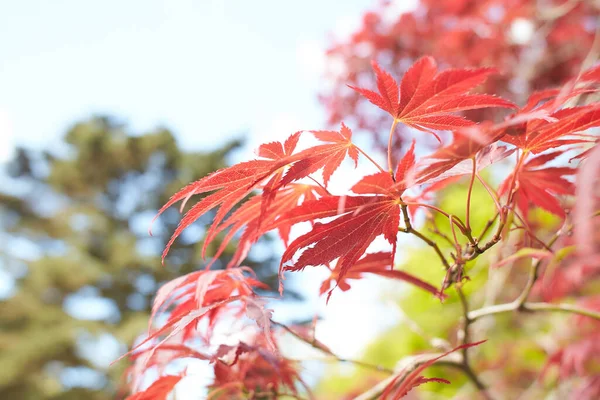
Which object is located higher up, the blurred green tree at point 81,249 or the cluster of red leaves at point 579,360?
the blurred green tree at point 81,249

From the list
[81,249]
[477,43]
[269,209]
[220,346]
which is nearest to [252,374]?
[220,346]

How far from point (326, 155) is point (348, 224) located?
0.07 meters

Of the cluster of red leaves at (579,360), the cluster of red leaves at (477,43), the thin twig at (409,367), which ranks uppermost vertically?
the cluster of red leaves at (477,43)

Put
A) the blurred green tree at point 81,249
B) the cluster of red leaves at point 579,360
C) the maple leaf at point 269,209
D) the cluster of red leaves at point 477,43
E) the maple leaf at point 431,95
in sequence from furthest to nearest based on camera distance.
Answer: the blurred green tree at point 81,249
the cluster of red leaves at point 477,43
the cluster of red leaves at point 579,360
the maple leaf at point 269,209
the maple leaf at point 431,95

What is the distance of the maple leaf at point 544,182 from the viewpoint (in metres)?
0.50

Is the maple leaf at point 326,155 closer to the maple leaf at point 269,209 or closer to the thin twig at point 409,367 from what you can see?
the maple leaf at point 269,209

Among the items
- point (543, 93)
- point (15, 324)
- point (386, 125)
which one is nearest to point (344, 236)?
point (543, 93)

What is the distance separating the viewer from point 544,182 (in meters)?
0.52

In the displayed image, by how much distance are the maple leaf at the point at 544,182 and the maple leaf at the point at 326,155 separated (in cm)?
22

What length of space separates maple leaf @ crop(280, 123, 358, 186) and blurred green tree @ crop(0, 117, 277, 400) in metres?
5.31

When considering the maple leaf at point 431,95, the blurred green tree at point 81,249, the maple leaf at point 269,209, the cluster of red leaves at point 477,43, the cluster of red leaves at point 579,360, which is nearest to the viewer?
the maple leaf at point 431,95

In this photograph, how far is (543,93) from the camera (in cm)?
44

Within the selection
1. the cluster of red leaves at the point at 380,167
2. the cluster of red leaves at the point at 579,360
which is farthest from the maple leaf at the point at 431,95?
the cluster of red leaves at the point at 579,360

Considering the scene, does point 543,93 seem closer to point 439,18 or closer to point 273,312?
point 273,312
